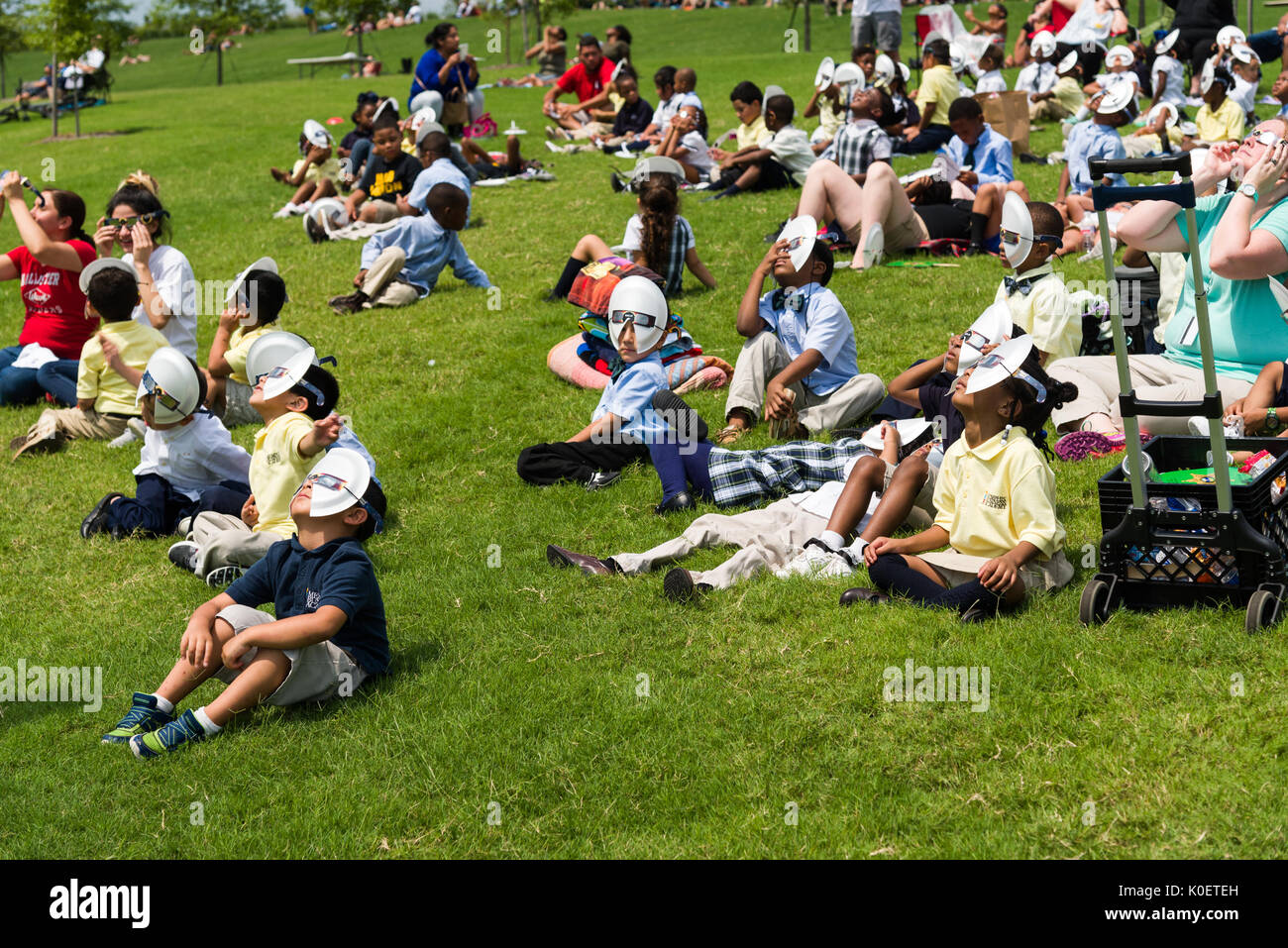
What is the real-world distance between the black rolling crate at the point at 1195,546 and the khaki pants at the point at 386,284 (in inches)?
341

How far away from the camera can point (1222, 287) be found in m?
7.16

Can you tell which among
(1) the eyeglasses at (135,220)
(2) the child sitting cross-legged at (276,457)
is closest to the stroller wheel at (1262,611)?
(2) the child sitting cross-legged at (276,457)

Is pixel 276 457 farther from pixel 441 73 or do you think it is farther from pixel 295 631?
pixel 441 73

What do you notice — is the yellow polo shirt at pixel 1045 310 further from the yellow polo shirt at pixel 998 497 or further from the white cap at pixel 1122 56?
the white cap at pixel 1122 56

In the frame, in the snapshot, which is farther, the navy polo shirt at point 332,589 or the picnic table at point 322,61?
the picnic table at point 322,61

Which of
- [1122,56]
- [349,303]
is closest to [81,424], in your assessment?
[349,303]

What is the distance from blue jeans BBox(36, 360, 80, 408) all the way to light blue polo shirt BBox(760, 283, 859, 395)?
584cm

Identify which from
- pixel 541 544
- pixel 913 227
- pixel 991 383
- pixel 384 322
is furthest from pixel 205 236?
pixel 991 383

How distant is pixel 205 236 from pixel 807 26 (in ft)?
79.2

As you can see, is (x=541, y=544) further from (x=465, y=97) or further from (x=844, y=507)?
(x=465, y=97)

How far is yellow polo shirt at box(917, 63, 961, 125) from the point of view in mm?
18375

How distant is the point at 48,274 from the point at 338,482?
637 centimetres

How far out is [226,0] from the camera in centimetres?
4512

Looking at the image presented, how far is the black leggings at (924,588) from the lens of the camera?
576 centimetres
